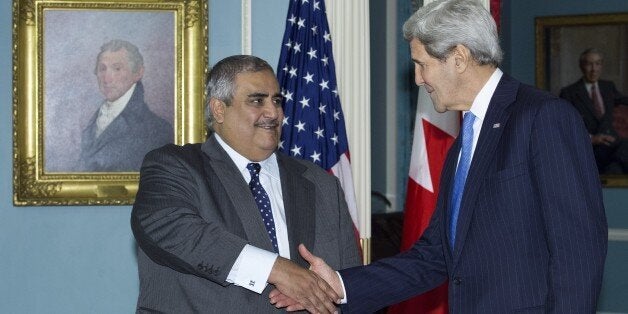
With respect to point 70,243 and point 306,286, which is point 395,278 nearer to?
point 306,286

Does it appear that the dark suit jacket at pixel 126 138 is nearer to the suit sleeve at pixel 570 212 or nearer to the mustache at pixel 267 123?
the mustache at pixel 267 123

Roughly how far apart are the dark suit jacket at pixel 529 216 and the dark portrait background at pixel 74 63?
262 centimetres

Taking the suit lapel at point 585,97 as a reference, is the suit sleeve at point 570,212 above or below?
below

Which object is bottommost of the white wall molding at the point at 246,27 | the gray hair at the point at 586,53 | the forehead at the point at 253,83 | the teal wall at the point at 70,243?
the teal wall at the point at 70,243

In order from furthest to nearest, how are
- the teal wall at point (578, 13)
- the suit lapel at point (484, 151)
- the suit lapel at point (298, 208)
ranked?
the teal wall at point (578, 13), the suit lapel at point (298, 208), the suit lapel at point (484, 151)

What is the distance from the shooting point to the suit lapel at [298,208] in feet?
11.5

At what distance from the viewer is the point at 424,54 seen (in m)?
3.07

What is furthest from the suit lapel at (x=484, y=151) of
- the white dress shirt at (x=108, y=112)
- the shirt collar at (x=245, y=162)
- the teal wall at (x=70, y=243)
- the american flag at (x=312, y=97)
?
the white dress shirt at (x=108, y=112)

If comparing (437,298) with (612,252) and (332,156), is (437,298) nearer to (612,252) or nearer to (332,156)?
(332,156)

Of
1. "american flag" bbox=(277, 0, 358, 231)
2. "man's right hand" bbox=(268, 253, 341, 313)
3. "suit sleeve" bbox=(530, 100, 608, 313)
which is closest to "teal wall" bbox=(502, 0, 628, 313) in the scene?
"american flag" bbox=(277, 0, 358, 231)

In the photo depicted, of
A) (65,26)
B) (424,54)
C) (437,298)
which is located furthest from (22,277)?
(424,54)

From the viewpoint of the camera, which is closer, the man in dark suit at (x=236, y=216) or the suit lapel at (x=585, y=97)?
the man in dark suit at (x=236, y=216)

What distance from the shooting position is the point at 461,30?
2926 millimetres

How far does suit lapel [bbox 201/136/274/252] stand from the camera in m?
3.39
